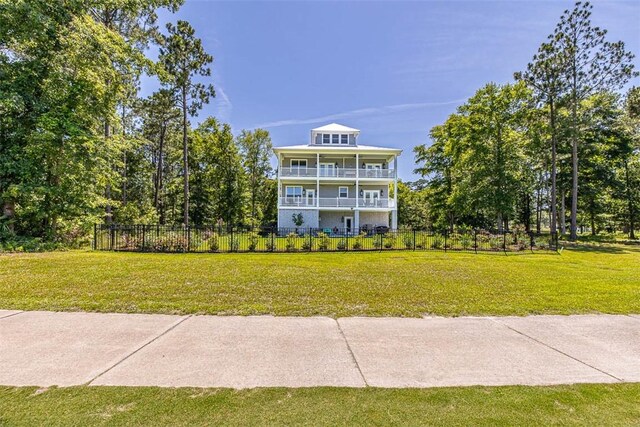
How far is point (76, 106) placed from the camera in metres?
14.8

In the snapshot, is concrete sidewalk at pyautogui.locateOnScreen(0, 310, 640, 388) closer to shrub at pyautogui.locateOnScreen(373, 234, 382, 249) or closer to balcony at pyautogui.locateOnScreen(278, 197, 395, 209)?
shrub at pyautogui.locateOnScreen(373, 234, 382, 249)

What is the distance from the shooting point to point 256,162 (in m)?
40.6

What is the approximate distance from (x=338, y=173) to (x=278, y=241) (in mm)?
14857

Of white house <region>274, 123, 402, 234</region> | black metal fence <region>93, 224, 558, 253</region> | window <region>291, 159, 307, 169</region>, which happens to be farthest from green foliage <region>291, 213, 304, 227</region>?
black metal fence <region>93, 224, 558, 253</region>

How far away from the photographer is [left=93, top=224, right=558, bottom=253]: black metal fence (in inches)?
565

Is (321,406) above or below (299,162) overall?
below

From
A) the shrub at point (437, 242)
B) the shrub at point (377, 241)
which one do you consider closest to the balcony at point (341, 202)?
the shrub at point (437, 242)

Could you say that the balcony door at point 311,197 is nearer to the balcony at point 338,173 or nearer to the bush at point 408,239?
the balcony at point 338,173

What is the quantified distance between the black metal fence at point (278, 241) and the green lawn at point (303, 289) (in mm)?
4393

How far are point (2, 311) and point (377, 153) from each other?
27.3 m

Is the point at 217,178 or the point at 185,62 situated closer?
the point at 185,62

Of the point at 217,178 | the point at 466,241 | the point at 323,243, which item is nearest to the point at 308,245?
the point at 323,243

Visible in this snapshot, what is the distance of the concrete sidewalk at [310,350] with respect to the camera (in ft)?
10.6

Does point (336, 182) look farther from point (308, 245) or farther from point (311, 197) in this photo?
point (308, 245)
